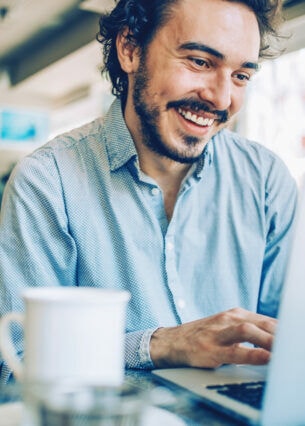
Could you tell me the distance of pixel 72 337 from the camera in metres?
0.56

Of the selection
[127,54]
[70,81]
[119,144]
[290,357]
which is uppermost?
[70,81]

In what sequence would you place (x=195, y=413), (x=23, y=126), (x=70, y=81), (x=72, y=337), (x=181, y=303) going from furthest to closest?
(x=70, y=81)
(x=23, y=126)
(x=181, y=303)
(x=195, y=413)
(x=72, y=337)

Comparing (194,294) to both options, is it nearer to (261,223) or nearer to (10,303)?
(261,223)

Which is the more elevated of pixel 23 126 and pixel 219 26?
pixel 23 126

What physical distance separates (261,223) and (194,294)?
27cm

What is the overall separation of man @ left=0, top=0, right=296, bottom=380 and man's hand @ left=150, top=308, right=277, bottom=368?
27cm

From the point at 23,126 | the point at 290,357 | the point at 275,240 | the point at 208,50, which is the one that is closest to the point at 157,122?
the point at 208,50

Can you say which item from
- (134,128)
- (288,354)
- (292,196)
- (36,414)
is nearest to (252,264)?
(292,196)

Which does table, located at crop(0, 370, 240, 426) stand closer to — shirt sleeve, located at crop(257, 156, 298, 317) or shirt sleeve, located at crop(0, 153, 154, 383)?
shirt sleeve, located at crop(0, 153, 154, 383)

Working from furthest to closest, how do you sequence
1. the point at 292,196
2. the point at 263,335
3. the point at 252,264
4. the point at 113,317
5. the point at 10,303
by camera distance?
the point at 292,196, the point at 252,264, the point at 10,303, the point at 263,335, the point at 113,317

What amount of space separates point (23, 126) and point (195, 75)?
4341mm

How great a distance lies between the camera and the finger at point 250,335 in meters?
0.84

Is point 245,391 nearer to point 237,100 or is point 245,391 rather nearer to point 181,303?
point 181,303

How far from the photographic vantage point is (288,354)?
1.86 feet
